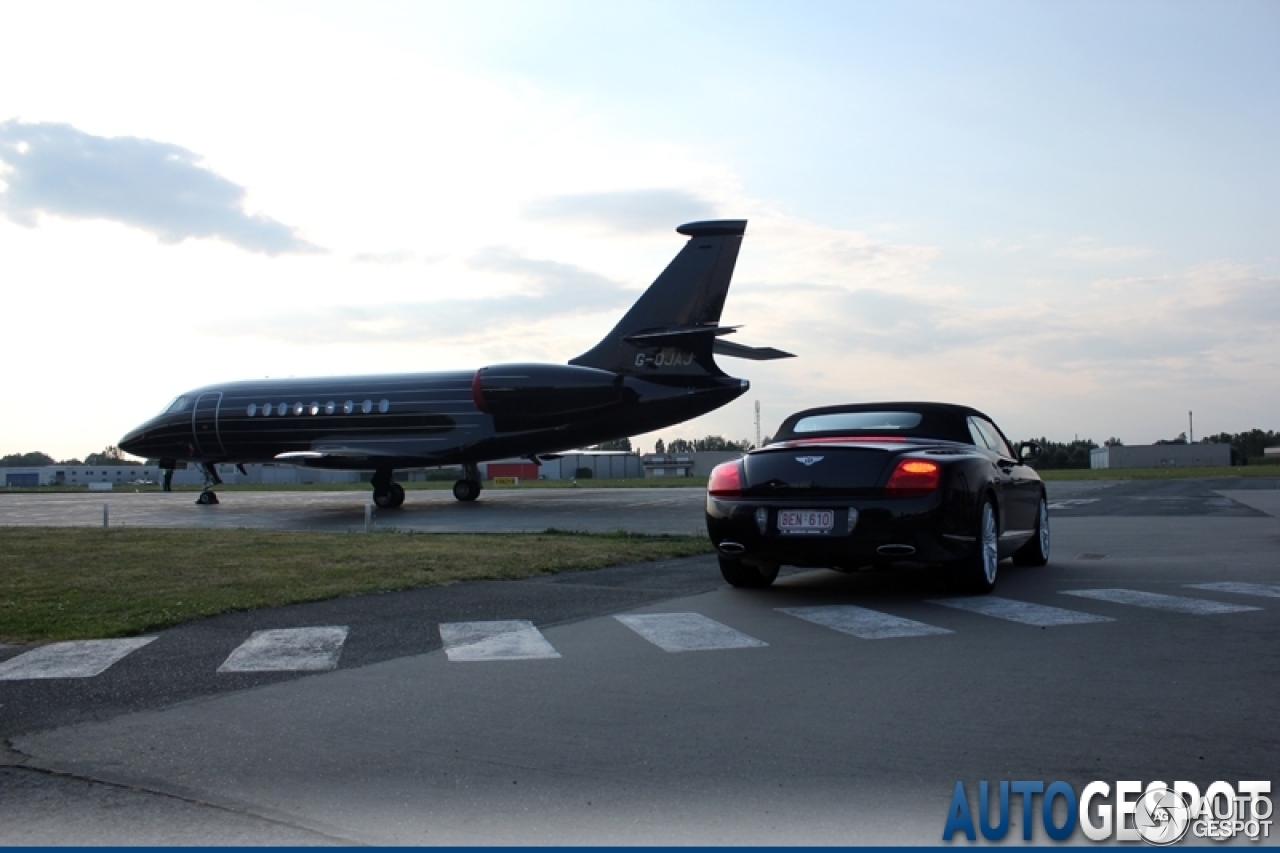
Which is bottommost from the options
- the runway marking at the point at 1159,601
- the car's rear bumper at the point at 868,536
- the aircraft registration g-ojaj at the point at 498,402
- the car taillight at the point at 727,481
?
the runway marking at the point at 1159,601

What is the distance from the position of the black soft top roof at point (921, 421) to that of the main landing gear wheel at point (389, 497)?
20580 mm

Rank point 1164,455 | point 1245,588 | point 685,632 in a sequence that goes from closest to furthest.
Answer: point 685,632, point 1245,588, point 1164,455

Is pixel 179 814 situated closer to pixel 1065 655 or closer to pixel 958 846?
pixel 958 846

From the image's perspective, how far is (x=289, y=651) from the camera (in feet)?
21.2

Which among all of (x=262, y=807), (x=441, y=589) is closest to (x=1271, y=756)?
(x=262, y=807)

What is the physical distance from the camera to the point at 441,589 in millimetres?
9219

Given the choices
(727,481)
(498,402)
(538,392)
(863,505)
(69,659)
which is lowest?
(69,659)

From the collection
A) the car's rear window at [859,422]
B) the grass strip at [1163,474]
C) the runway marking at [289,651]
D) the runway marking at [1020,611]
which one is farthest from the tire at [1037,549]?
the grass strip at [1163,474]

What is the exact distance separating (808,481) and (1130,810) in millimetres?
5061

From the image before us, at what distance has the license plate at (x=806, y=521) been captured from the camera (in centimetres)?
834

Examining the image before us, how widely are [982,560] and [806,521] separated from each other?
1427mm

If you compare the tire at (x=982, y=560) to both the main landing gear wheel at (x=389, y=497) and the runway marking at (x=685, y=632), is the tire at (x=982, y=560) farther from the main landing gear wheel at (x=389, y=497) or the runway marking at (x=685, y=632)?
the main landing gear wheel at (x=389, y=497)

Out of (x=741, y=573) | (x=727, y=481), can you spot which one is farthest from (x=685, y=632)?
(x=741, y=573)

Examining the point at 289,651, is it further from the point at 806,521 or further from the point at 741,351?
the point at 741,351
